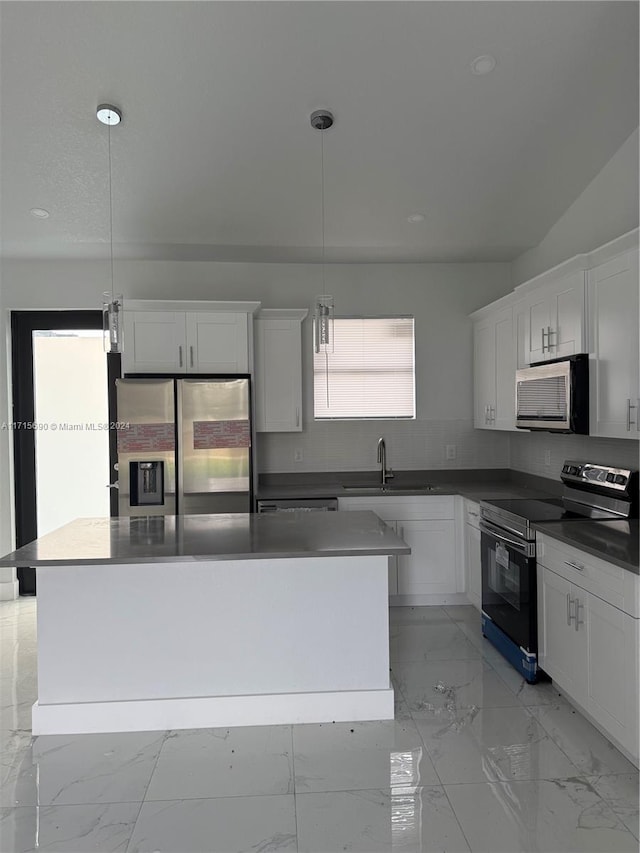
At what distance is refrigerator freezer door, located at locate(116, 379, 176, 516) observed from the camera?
4.04 meters

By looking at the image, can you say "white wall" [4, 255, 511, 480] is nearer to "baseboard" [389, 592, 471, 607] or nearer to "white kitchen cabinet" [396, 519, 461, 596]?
"white kitchen cabinet" [396, 519, 461, 596]

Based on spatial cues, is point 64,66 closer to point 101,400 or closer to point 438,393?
point 101,400

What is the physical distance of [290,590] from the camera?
2.72 meters

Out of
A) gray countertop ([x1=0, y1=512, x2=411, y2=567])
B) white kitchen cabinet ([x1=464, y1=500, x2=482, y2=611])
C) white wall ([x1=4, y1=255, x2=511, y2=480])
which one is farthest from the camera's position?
white wall ([x1=4, y1=255, x2=511, y2=480])

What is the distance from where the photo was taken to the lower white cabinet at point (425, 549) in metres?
4.22

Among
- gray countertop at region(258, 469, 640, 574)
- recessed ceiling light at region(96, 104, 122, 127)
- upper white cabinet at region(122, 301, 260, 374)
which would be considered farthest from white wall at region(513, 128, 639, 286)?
recessed ceiling light at region(96, 104, 122, 127)

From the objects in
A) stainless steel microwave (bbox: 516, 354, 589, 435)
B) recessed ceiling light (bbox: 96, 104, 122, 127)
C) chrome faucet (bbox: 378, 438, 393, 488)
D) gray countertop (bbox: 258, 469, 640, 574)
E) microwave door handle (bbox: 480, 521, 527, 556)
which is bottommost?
microwave door handle (bbox: 480, 521, 527, 556)

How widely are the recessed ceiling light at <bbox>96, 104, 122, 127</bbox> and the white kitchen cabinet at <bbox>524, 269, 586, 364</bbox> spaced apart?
2681 mm

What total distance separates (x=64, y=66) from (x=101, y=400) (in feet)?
8.53

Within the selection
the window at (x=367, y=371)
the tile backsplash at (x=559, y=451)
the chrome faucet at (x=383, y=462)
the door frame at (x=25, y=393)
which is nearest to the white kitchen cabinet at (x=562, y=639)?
the tile backsplash at (x=559, y=451)

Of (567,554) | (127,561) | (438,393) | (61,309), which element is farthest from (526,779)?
(61,309)

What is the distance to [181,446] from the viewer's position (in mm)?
4062

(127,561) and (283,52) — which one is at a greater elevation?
(283,52)

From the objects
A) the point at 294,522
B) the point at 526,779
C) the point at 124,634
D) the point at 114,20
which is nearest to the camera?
the point at 526,779
